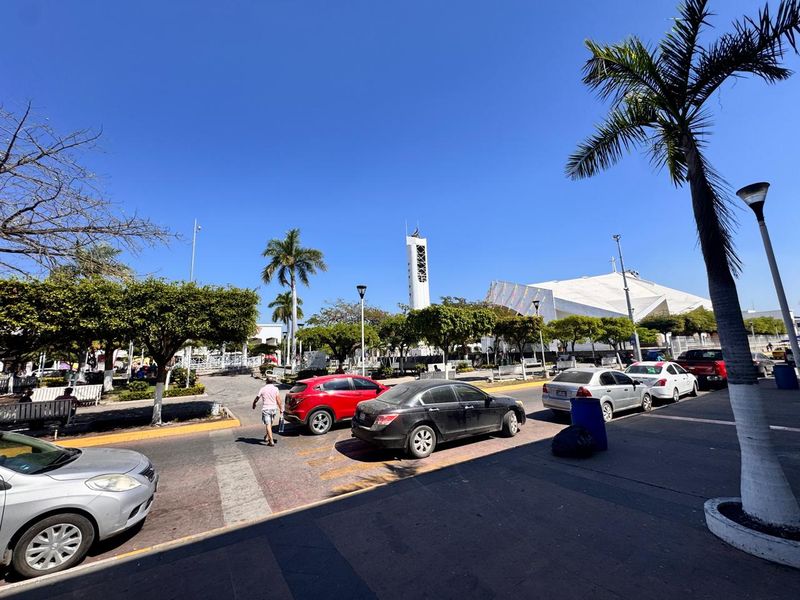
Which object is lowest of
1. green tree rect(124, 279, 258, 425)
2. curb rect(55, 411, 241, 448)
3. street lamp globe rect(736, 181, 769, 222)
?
curb rect(55, 411, 241, 448)

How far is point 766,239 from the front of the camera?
7.82m

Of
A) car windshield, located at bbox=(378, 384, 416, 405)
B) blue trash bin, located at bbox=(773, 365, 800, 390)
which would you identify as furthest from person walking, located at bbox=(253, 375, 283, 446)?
blue trash bin, located at bbox=(773, 365, 800, 390)

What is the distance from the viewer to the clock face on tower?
253ft

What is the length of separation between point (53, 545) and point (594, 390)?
11.0 m

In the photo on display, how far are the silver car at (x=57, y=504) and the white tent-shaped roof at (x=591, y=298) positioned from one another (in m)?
59.6

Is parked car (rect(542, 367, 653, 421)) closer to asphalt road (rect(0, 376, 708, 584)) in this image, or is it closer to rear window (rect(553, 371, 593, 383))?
rear window (rect(553, 371, 593, 383))

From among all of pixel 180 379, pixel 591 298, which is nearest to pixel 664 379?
pixel 180 379

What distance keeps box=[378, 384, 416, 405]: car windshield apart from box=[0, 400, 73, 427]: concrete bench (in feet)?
35.2

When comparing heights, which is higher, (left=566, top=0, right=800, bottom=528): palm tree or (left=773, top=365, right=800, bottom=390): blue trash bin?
(left=566, top=0, right=800, bottom=528): palm tree

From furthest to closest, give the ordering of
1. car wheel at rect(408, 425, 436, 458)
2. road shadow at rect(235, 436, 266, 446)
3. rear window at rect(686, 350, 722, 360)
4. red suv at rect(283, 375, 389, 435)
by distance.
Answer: rear window at rect(686, 350, 722, 360) < red suv at rect(283, 375, 389, 435) < road shadow at rect(235, 436, 266, 446) < car wheel at rect(408, 425, 436, 458)

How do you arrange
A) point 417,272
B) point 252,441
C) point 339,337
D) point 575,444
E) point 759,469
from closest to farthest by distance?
point 759,469 < point 575,444 < point 252,441 < point 339,337 < point 417,272

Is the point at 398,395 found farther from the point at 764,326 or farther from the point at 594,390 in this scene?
the point at 764,326

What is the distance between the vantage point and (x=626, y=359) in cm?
4241

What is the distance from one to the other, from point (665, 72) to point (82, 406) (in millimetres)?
23368
